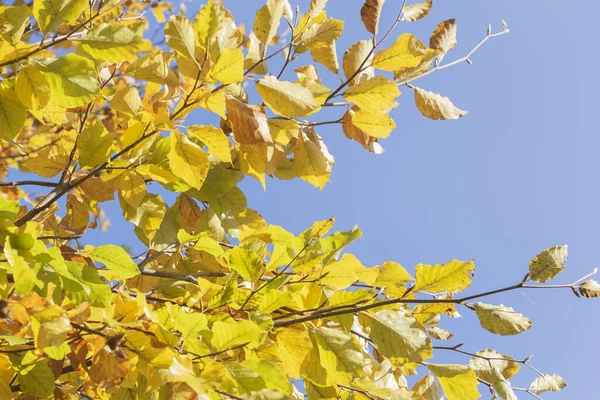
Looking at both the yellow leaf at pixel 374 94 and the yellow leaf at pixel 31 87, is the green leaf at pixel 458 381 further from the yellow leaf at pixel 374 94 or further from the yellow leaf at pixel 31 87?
the yellow leaf at pixel 31 87

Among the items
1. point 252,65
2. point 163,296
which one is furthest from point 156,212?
point 252,65

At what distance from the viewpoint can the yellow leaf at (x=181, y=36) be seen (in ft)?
2.93

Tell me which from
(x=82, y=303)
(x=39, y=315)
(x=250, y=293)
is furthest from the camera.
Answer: (x=250, y=293)

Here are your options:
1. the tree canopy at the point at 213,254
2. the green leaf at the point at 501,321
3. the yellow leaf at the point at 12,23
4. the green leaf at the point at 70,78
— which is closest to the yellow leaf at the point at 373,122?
the tree canopy at the point at 213,254

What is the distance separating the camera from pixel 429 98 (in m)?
1.21

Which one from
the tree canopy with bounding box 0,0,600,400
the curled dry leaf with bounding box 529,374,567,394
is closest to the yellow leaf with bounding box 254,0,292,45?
the tree canopy with bounding box 0,0,600,400

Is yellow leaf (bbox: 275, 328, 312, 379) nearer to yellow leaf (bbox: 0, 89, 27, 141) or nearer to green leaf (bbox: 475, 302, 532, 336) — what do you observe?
green leaf (bbox: 475, 302, 532, 336)

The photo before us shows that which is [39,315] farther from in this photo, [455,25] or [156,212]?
[455,25]

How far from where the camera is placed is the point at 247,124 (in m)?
1.00

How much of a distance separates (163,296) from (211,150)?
39 centimetres

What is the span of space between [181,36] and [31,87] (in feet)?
0.89

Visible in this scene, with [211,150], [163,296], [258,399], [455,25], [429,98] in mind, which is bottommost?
[258,399]

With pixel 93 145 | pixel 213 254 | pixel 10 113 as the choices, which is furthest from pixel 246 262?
pixel 10 113

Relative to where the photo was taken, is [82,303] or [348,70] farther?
[348,70]
